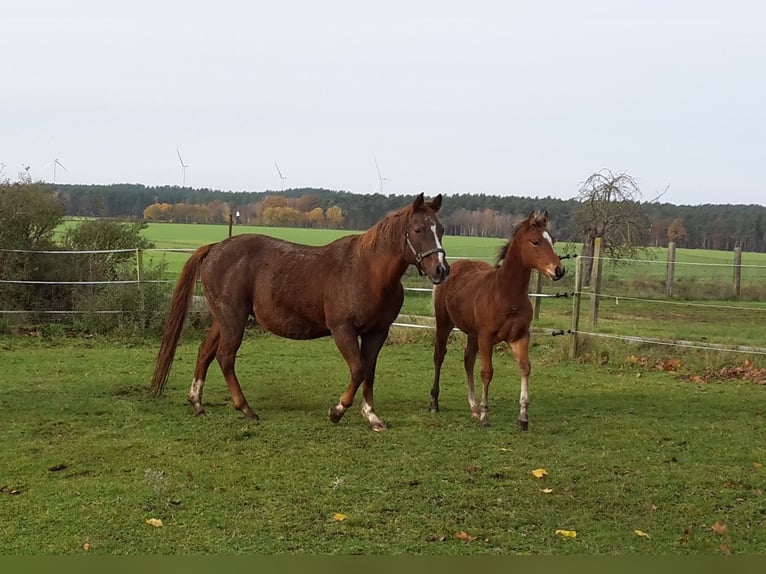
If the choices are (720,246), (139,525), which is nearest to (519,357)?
(139,525)

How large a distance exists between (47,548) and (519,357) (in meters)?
3.88

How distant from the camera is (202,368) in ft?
22.5

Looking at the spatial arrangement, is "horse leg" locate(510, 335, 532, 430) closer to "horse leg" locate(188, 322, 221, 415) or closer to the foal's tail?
"horse leg" locate(188, 322, 221, 415)

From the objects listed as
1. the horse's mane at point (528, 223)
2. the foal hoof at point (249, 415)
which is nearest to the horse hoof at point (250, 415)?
the foal hoof at point (249, 415)

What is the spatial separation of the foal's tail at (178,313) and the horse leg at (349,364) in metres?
1.61

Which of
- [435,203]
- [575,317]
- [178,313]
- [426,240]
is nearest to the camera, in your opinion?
[426,240]

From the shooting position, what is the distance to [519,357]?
20.3 feet

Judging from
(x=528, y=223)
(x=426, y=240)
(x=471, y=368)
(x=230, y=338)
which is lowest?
(x=471, y=368)

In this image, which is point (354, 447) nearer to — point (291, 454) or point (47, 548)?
point (291, 454)

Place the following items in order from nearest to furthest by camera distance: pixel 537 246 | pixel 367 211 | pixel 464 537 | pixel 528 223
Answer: pixel 464 537
pixel 537 246
pixel 528 223
pixel 367 211

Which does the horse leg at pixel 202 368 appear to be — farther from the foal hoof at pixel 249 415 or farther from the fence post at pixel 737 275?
the fence post at pixel 737 275

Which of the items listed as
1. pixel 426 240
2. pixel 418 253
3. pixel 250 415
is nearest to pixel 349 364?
pixel 250 415

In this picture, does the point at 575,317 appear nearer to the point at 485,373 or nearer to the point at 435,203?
the point at 485,373

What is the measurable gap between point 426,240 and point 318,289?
3.70 feet
